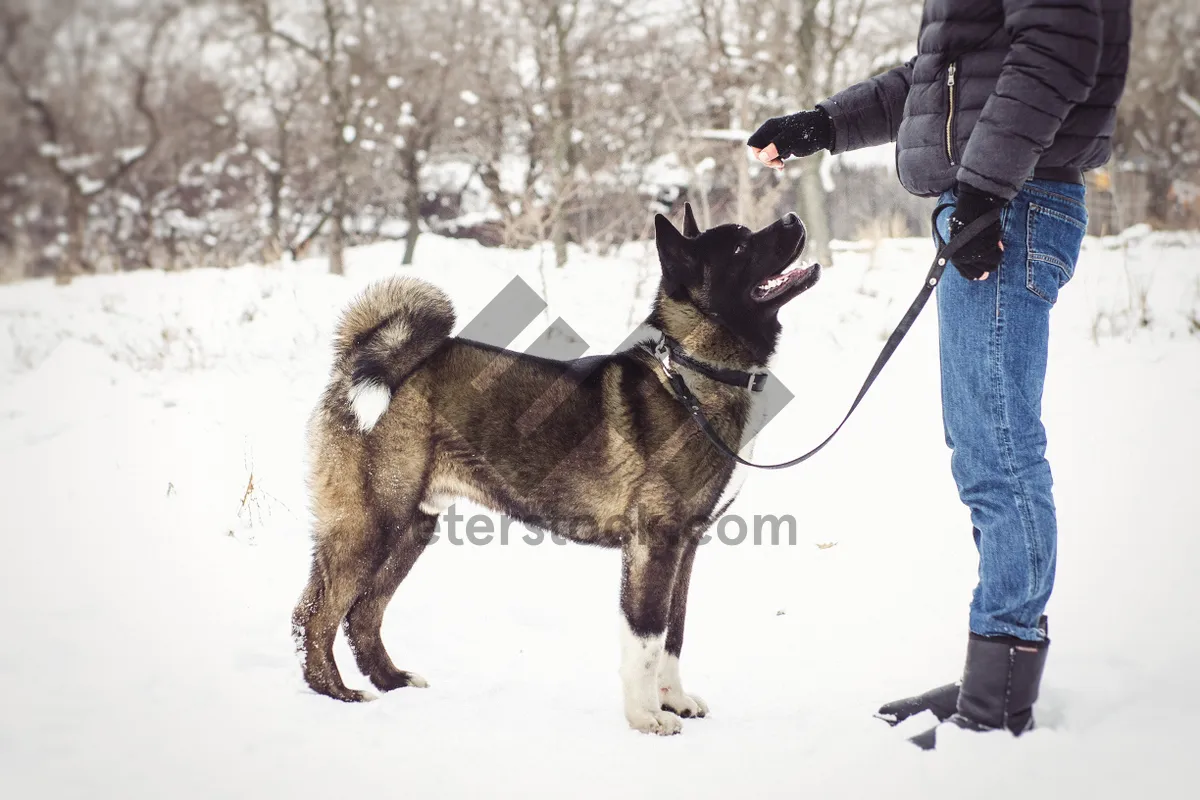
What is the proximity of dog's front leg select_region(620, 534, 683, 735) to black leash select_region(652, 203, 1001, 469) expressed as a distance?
40 cm

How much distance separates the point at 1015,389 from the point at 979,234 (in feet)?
1.31

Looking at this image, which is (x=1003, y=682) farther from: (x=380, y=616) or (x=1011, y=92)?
(x=380, y=616)

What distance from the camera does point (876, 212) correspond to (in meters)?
12.2

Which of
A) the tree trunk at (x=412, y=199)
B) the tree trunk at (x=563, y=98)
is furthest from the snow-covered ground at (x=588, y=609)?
the tree trunk at (x=563, y=98)

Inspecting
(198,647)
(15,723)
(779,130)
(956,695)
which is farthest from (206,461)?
(956,695)

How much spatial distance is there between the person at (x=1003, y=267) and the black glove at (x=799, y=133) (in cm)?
44

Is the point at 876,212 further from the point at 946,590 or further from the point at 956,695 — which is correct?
the point at 956,695

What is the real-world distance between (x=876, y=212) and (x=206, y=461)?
1052 cm

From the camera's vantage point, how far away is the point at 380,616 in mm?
2803

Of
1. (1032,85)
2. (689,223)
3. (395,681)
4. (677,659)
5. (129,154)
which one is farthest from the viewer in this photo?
(129,154)

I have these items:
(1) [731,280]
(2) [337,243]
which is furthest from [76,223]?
(1) [731,280]

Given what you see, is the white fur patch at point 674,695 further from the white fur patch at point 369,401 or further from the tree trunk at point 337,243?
the tree trunk at point 337,243

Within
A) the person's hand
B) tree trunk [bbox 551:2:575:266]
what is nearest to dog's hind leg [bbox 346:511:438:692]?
the person's hand

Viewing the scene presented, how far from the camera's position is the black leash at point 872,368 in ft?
5.95
